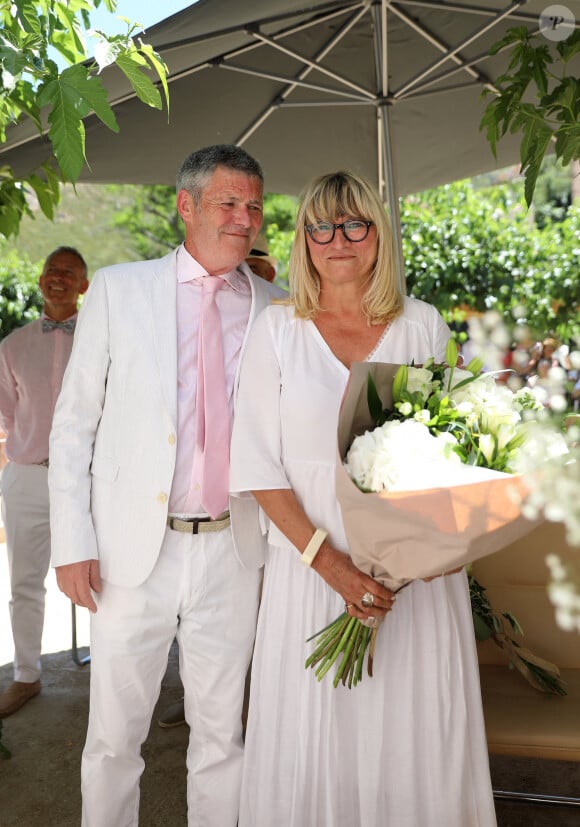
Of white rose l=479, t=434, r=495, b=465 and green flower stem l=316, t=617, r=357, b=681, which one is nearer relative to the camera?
white rose l=479, t=434, r=495, b=465

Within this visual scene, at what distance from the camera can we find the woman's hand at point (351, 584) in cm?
233

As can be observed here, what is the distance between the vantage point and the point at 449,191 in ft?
58.0

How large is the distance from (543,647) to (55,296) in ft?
10.3

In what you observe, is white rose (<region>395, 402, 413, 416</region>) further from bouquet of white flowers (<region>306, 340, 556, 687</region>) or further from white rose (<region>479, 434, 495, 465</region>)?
white rose (<region>479, 434, 495, 465</region>)

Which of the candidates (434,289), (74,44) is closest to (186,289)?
(74,44)

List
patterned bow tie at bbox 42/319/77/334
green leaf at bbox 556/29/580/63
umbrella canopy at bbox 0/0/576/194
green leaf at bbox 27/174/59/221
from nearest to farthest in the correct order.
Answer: green leaf at bbox 556/29/580/63, green leaf at bbox 27/174/59/221, umbrella canopy at bbox 0/0/576/194, patterned bow tie at bbox 42/319/77/334

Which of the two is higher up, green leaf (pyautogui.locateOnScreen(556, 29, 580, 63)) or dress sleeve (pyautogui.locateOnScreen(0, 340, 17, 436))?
green leaf (pyautogui.locateOnScreen(556, 29, 580, 63))

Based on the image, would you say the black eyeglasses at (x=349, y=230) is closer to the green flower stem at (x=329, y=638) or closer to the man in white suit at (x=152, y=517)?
the man in white suit at (x=152, y=517)

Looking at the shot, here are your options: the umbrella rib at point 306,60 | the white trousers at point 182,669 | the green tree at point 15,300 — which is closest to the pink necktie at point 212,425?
the white trousers at point 182,669

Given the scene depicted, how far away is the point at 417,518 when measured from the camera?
1.92 meters

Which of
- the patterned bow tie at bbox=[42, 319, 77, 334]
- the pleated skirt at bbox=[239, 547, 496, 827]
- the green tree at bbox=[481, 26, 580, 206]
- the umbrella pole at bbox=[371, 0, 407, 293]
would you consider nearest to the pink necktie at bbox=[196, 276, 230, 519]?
the pleated skirt at bbox=[239, 547, 496, 827]

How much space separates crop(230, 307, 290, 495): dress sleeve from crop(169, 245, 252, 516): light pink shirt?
0.66 ft

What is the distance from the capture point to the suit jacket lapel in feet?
8.68

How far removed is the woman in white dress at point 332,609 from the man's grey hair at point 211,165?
32 centimetres
